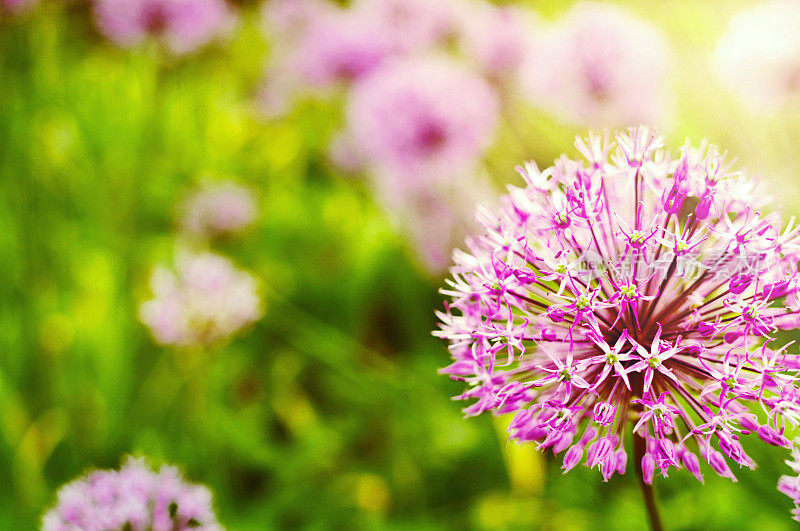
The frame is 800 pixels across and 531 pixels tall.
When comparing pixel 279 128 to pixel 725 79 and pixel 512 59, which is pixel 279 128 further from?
pixel 725 79

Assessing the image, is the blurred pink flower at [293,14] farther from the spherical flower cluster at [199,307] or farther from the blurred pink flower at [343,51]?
the spherical flower cluster at [199,307]

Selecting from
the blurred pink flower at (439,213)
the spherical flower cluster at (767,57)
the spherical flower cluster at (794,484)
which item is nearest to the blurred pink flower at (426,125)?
the blurred pink flower at (439,213)

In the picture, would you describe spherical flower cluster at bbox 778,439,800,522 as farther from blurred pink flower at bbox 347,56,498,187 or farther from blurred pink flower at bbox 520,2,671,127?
blurred pink flower at bbox 520,2,671,127

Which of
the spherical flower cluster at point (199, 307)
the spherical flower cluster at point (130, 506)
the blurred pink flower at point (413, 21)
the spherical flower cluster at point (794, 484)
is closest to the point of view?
the spherical flower cluster at point (794, 484)

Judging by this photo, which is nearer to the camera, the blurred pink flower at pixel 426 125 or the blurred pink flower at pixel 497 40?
the blurred pink flower at pixel 426 125

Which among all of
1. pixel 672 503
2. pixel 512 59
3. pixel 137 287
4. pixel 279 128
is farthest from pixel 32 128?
pixel 672 503

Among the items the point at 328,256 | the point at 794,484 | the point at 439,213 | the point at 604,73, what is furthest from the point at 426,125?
the point at 794,484
